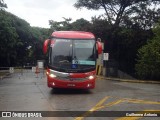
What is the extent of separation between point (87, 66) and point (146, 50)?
46.1ft

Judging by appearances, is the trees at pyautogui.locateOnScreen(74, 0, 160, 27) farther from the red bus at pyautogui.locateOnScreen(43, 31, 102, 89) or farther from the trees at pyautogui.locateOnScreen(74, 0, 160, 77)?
the red bus at pyautogui.locateOnScreen(43, 31, 102, 89)

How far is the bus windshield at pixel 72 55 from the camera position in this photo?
19.3 meters

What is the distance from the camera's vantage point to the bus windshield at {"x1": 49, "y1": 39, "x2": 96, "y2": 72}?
19.3 metres

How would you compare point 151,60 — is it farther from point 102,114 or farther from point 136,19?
point 102,114

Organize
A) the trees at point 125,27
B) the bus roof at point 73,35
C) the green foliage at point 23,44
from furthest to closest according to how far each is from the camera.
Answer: the green foliage at point 23,44
the trees at point 125,27
the bus roof at point 73,35

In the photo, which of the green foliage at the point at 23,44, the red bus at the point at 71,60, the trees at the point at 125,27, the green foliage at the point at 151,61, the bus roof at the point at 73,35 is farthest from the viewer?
the green foliage at the point at 23,44

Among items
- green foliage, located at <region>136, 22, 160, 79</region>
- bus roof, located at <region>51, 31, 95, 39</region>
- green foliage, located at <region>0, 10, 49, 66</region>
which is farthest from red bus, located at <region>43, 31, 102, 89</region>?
green foliage, located at <region>0, 10, 49, 66</region>

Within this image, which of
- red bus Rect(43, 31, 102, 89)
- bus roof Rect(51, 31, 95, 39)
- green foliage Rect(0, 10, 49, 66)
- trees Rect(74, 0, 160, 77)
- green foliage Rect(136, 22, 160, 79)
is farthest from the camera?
green foliage Rect(0, 10, 49, 66)

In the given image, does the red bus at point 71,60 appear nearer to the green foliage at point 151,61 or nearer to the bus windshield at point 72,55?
the bus windshield at point 72,55

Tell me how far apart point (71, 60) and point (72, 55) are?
0.30 metres

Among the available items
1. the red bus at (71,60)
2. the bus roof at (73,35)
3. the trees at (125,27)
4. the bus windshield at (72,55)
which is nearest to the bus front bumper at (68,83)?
the red bus at (71,60)

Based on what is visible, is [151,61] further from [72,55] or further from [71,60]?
[71,60]

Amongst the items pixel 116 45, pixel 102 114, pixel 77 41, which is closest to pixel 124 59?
pixel 116 45

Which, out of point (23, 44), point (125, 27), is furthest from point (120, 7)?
point (23, 44)
